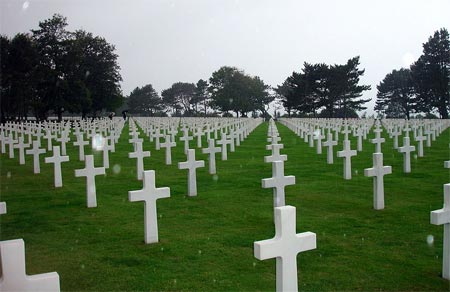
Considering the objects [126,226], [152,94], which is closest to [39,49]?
[126,226]

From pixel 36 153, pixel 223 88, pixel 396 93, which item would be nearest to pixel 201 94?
pixel 223 88

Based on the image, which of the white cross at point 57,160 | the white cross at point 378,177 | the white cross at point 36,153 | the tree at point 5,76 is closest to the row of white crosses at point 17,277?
the white cross at point 378,177

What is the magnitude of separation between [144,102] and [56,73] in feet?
184

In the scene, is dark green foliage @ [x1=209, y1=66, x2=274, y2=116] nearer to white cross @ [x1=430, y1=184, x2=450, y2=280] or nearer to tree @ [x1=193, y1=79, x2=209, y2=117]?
tree @ [x1=193, y1=79, x2=209, y2=117]

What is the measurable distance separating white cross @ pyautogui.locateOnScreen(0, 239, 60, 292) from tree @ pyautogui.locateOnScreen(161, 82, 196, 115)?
110 meters

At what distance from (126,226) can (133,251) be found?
1.22m

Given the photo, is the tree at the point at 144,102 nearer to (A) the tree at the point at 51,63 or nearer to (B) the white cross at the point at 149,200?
(A) the tree at the point at 51,63

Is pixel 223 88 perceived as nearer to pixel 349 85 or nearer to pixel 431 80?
pixel 349 85

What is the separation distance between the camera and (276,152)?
9.74 meters

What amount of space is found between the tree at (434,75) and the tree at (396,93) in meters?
3.45

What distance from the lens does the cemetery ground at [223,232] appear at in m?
4.85

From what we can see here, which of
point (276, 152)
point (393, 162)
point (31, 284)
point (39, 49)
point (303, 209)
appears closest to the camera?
point (31, 284)

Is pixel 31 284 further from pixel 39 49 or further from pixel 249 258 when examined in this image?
pixel 39 49

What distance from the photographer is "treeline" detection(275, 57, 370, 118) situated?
6125 cm
